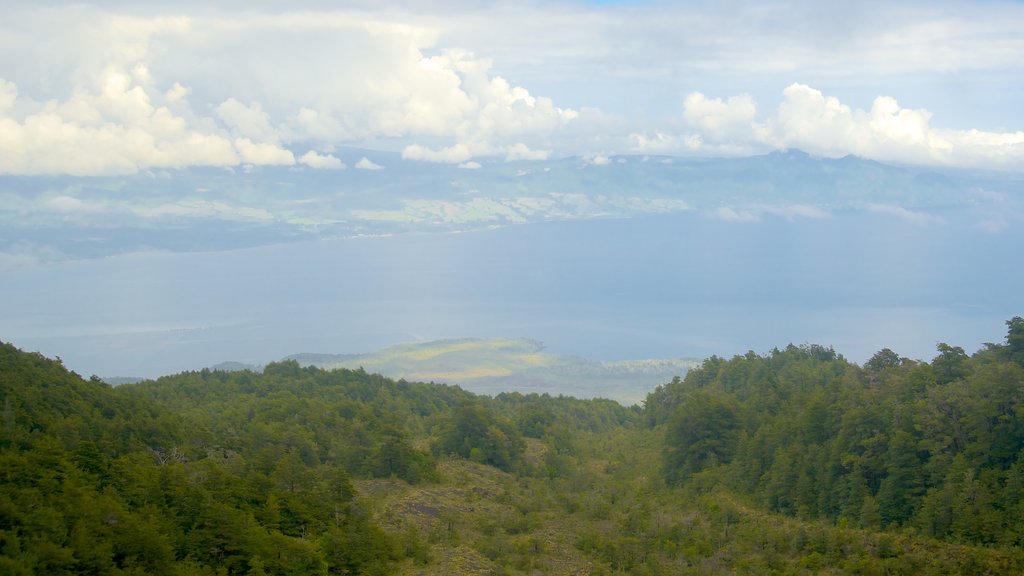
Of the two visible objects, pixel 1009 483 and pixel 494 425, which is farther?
pixel 494 425

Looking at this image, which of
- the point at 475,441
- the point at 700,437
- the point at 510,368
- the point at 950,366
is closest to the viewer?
the point at 950,366

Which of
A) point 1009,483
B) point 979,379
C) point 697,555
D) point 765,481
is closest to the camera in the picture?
point 1009,483

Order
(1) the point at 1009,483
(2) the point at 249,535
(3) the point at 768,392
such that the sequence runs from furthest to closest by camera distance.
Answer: (3) the point at 768,392 → (1) the point at 1009,483 → (2) the point at 249,535

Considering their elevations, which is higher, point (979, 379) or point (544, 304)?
point (544, 304)

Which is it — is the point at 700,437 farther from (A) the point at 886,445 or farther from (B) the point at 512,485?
(A) the point at 886,445

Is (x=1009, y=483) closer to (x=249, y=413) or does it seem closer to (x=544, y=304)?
(x=249, y=413)

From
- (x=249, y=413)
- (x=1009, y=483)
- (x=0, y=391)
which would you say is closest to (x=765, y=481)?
(x=1009, y=483)

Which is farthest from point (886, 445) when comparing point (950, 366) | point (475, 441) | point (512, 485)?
point (475, 441)

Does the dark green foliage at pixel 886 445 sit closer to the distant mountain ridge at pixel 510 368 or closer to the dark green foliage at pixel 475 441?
the dark green foliage at pixel 475 441

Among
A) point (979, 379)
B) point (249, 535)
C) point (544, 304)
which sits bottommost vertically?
point (249, 535)
